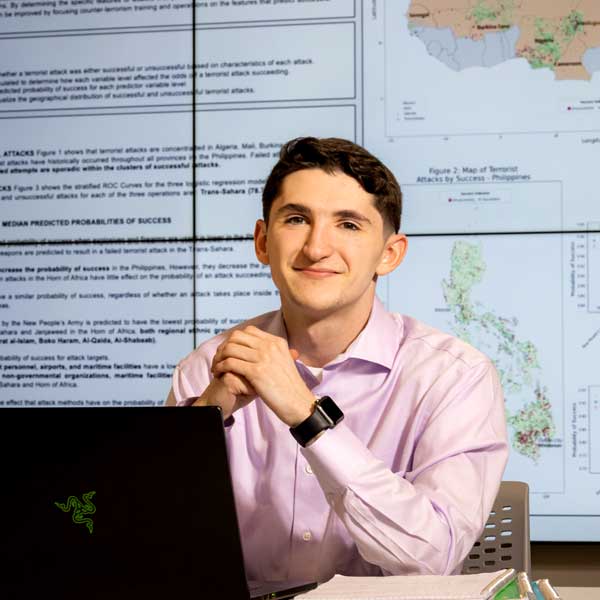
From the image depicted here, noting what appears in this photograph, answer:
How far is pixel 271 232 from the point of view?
1935 mm

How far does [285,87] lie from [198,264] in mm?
657

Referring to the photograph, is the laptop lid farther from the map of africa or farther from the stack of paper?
the map of africa

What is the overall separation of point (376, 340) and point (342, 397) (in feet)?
0.44

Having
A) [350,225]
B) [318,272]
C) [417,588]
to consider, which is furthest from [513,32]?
[417,588]

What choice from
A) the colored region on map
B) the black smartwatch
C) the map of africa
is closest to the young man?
the black smartwatch

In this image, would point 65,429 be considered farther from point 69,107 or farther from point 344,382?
point 69,107

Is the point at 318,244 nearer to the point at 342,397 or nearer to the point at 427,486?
the point at 342,397

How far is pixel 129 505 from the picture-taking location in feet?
3.58

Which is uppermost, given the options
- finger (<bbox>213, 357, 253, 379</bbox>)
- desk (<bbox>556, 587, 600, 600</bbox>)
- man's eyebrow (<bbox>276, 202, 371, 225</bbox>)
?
man's eyebrow (<bbox>276, 202, 371, 225</bbox>)

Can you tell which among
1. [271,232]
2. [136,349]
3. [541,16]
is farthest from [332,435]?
[541,16]

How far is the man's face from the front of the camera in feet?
6.08

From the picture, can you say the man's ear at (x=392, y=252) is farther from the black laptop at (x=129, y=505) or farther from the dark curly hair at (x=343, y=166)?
the black laptop at (x=129, y=505)

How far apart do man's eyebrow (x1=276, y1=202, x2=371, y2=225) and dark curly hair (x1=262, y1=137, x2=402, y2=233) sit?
5 centimetres

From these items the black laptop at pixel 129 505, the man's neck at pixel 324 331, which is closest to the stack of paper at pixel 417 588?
the black laptop at pixel 129 505
